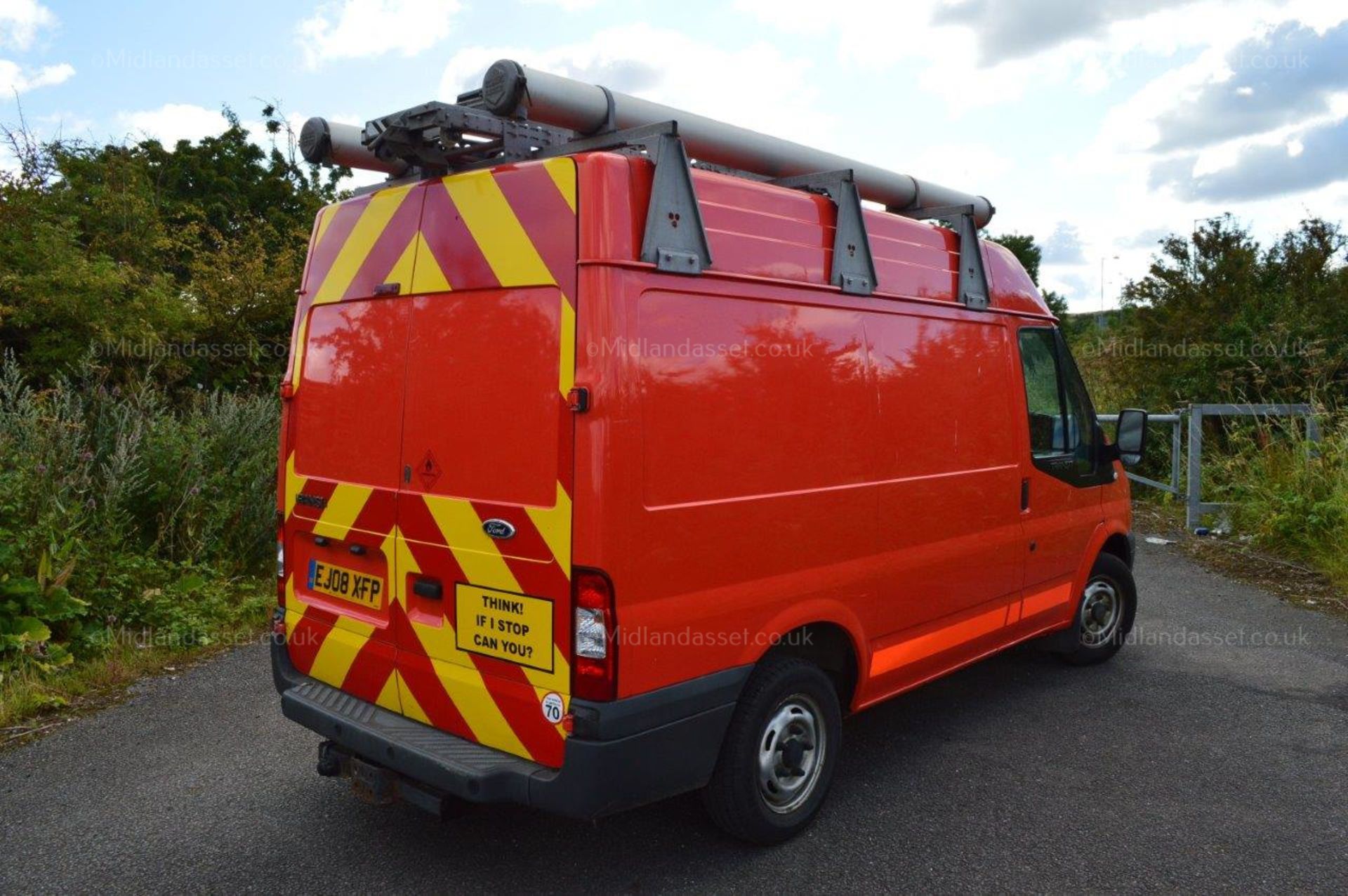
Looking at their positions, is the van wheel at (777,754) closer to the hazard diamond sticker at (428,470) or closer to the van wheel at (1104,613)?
the hazard diamond sticker at (428,470)

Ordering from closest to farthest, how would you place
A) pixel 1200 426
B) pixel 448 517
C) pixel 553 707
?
pixel 553 707
pixel 448 517
pixel 1200 426

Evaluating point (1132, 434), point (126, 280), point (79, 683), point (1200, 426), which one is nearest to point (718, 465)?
point (1132, 434)

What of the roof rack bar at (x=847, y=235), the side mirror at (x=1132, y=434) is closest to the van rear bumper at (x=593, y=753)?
the roof rack bar at (x=847, y=235)

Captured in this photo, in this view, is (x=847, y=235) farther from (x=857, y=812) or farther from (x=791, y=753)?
(x=857, y=812)

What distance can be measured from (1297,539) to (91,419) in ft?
32.2

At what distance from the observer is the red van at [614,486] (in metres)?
2.91

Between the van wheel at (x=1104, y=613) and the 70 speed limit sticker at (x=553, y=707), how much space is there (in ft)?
11.7

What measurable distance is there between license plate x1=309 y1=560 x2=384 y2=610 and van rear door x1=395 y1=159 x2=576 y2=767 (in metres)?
0.16

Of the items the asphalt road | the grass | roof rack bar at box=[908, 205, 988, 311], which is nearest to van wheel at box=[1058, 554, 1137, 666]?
the asphalt road

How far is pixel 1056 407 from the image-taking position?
4.88 m

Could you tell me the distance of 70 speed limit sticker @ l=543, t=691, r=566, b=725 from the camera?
9.60ft

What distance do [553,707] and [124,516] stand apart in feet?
15.5

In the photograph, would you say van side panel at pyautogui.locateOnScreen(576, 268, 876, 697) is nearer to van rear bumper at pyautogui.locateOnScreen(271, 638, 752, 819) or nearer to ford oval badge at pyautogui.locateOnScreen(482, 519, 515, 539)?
van rear bumper at pyautogui.locateOnScreen(271, 638, 752, 819)

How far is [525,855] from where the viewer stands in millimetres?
3441
